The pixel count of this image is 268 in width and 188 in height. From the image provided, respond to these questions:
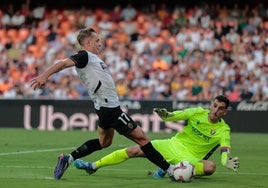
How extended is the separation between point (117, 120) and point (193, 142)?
1351 mm

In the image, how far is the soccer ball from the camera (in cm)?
1069

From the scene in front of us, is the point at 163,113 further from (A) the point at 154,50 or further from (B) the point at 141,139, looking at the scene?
(A) the point at 154,50

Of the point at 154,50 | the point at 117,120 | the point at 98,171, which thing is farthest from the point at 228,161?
the point at 154,50

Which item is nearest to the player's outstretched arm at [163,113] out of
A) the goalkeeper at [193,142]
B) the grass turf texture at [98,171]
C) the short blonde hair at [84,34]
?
the goalkeeper at [193,142]

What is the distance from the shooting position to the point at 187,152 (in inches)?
453

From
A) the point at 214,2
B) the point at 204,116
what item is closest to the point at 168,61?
the point at 214,2

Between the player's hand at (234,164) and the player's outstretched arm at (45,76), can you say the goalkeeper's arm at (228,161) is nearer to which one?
the player's hand at (234,164)

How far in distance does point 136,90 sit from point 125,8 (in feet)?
16.9

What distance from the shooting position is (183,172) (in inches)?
421

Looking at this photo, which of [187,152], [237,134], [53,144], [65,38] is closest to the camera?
[187,152]

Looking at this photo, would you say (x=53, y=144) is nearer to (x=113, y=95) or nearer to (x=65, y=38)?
(x=113, y=95)

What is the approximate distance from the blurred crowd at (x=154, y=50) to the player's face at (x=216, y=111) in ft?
41.7

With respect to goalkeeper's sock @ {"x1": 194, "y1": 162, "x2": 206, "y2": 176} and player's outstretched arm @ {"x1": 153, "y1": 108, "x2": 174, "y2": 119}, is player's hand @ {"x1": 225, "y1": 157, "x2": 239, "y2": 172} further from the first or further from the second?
player's outstretched arm @ {"x1": 153, "y1": 108, "x2": 174, "y2": 119}

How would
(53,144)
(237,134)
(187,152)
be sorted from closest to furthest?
(187,152) → (53,144) → (237,134)
